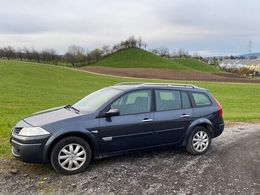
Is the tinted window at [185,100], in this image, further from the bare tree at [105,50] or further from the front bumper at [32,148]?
the bare tree at [105,50]

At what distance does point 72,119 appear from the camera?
5316mm

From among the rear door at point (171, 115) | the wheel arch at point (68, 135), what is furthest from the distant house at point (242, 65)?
the wheel arch at point (68, 135)

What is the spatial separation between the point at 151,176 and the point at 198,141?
1.77 metres

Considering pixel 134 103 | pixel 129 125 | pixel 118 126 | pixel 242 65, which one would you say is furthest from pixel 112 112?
pixel 242 65

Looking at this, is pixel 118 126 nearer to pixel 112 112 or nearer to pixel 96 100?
pixel 112 112

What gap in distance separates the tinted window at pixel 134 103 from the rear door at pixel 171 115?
21 centimetres

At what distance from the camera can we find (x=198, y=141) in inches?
258

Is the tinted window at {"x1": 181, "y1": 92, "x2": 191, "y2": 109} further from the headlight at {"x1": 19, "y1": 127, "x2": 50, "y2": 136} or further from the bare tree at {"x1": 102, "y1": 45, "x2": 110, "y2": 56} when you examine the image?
the bare tree at {"x1": 102, "y1": 45, "x2": 110, "y2": 56}

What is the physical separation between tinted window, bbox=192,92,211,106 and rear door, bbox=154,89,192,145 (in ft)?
0.72

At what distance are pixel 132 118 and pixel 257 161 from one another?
8.60 feet

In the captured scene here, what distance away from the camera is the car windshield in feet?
18.9

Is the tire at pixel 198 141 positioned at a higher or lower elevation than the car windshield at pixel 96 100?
lower

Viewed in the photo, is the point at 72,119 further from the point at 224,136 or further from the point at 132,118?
the point at 224,136

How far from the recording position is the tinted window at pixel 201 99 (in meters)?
6.71
